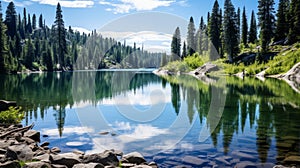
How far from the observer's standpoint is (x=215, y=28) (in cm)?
8512

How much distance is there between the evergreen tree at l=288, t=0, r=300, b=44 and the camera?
2569 inches

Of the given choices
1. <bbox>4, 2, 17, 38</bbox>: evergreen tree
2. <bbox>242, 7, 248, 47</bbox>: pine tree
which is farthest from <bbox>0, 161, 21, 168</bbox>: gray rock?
<bbox>4, 2, 17, 38</bbox>: evergreen tree

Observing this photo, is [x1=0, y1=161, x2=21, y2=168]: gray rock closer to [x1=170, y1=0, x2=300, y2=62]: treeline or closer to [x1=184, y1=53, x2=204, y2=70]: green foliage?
[x1=170, y1=0, x2=300, y2=62]: treeline

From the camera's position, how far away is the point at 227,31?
251ft

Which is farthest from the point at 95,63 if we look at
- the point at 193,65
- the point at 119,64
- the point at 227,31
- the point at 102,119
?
the point at 102,119

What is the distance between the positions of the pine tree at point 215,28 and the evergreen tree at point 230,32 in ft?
22.8

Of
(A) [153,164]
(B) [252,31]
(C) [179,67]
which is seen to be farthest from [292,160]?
(B) [252,31]

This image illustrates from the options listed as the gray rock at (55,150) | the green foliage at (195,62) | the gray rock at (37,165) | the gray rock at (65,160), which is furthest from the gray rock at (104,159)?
the green foliage at (195,62)

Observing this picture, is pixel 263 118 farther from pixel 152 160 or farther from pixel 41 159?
pixel 41 159

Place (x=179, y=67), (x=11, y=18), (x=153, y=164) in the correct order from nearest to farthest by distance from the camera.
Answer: (x=153, y=164), (x=179, y=67), (x=11, y=18)

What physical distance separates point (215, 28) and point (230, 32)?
9.23 meters

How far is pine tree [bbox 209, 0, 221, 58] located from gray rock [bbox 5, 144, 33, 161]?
261ft

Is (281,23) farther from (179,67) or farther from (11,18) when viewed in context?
(11,18)

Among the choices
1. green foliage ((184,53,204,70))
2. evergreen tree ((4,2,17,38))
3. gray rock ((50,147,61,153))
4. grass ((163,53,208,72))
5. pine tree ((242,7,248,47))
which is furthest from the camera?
evergreen tree ((4,2,17,38))
